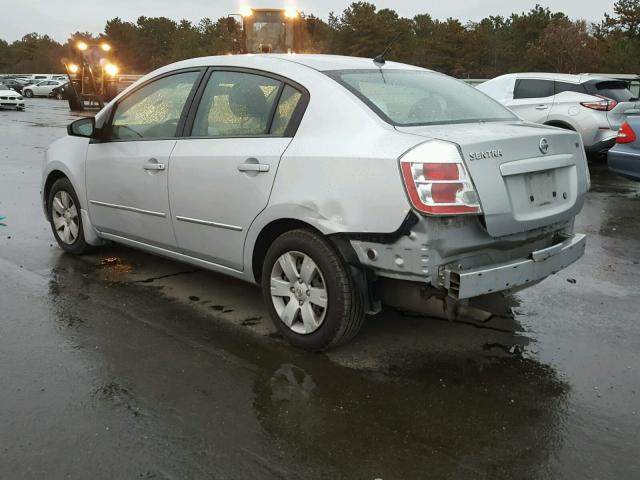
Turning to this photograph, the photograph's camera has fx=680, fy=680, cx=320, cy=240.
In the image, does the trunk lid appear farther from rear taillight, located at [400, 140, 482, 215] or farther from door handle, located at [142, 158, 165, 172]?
door handle, located at [142, 158, 165, 172]

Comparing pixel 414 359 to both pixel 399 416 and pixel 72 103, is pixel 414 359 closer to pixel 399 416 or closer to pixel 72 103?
pixel 399 416

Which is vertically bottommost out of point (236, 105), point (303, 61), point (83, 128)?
point (83, 128)

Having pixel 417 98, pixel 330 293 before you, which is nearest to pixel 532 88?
pixel 417 98

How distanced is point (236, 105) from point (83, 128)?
1.84 m

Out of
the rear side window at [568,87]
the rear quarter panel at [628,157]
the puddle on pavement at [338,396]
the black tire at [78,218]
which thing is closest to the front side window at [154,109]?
the black tire at [78,218]

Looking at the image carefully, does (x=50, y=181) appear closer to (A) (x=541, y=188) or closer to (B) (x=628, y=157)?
(A) (x=541, y=188)

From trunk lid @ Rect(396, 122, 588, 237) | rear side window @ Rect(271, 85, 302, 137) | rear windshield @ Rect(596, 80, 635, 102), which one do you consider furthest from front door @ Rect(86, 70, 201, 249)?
rear windshield @ Rect(596, 80, 635, 102)

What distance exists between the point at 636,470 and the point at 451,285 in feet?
3.87

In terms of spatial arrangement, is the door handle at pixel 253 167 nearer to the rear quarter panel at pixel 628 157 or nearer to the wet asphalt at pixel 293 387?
the wet asphalt at pixel 293 387

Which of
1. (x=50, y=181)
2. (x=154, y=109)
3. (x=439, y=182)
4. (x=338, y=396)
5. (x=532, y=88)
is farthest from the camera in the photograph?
(x=532, y=88)

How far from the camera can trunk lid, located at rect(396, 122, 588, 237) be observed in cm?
353

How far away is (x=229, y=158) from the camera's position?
4.30m

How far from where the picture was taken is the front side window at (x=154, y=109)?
192 inches

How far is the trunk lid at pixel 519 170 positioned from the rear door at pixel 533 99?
888cm
